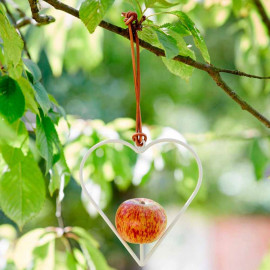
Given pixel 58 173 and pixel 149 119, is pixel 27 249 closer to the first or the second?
pixel 58 173

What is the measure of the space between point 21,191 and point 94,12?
0.32m

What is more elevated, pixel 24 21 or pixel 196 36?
pixel 196 36

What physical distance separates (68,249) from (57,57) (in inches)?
23.6

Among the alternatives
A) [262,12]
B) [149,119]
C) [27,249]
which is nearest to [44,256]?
[27,249]

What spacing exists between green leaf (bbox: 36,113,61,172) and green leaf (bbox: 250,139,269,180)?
0.70 m

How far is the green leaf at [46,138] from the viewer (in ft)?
1.84

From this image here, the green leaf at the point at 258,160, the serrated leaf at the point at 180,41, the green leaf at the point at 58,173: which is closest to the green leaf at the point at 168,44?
the serrated leaf at the point at 180,41

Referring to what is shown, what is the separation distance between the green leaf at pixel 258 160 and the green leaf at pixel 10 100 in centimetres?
79

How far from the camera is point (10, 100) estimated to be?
0.51 metres

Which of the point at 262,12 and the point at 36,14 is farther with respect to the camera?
→ the point at 262,12

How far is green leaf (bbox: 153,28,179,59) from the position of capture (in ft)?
1.63

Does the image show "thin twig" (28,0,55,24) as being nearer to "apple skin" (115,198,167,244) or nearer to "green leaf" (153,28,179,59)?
"green leaf" (153,28,179,59)

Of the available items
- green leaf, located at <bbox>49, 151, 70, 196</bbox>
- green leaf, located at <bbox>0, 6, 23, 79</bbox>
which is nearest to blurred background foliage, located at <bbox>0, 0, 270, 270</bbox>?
green leaf, located at <bbox>49, 151, 70, 196</bbox>

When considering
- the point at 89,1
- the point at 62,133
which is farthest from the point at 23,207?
the point at 89,1
